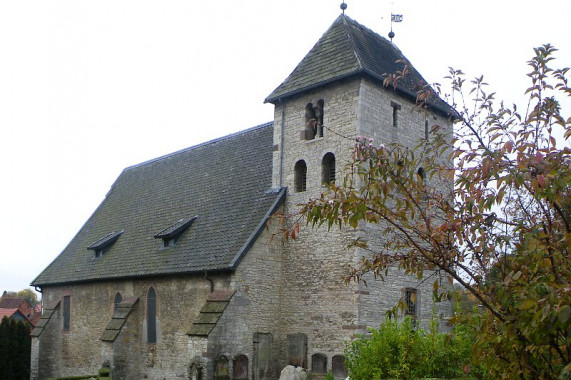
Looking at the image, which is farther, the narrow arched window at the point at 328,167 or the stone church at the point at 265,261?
the narrow arched window at the point at 328,167

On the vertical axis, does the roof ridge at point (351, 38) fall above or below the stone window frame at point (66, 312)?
above

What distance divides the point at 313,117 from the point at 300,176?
7.08 feet

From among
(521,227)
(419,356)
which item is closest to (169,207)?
(419,356)

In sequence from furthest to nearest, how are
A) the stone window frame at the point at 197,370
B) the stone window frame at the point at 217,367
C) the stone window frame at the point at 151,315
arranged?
the stone window frame at the point at 151,315
the stone window frame at the point at 217,367
the stone window frame at the point at 197,370

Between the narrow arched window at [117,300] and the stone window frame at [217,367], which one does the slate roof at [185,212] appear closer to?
the narrow arched window at [117,300]

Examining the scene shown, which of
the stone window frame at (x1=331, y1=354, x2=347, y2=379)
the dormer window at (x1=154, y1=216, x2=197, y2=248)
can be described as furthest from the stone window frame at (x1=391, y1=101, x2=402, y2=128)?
the dormer window at (x1=154, y1=216, x2=197, y2=248)

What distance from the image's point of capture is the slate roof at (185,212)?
2108 centimetres

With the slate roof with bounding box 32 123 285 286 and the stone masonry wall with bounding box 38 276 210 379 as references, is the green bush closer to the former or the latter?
the slate roof with bounding box 32 123 285 286

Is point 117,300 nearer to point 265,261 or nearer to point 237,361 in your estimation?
point 265,261

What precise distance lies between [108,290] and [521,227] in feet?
76.0

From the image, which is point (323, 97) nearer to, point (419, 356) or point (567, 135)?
point (419, 356)

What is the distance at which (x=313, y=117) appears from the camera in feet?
68.4

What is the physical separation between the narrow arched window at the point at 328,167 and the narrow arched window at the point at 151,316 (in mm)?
8047

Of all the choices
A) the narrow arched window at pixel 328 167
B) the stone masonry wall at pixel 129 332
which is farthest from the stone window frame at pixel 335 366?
the narrow arched window at pixel 328 167
